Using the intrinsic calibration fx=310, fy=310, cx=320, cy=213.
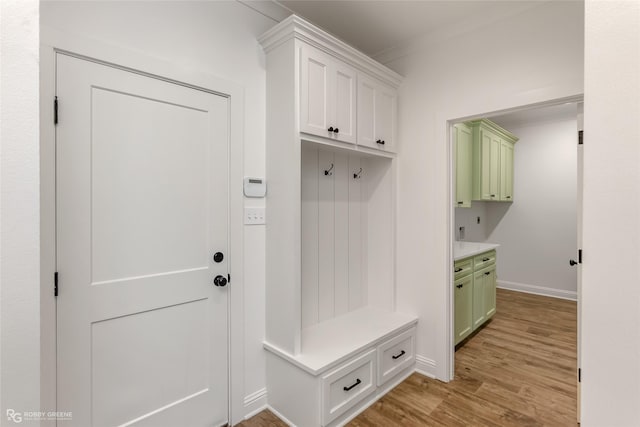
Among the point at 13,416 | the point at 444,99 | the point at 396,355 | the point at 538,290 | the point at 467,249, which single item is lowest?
the point at 538,290

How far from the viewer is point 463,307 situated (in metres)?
3.07

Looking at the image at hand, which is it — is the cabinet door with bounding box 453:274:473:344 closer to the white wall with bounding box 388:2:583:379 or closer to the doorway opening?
the doorway opening

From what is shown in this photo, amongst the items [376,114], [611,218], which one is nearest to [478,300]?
[376,114]

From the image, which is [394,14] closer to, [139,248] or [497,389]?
[139,248]

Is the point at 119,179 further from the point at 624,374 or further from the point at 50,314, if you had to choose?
the point at 624,374

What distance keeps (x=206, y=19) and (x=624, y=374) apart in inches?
93.8

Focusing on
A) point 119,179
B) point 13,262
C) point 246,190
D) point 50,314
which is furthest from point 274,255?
point 13,262

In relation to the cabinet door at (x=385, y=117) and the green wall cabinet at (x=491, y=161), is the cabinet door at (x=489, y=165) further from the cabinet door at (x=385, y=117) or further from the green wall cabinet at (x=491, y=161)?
the cabinet door at (x=385, y=117)

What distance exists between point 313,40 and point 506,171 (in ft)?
13.4

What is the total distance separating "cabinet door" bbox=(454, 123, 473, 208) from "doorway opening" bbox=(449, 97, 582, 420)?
12mm

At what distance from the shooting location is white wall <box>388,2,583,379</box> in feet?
6.68

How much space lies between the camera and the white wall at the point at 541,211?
465 centimetres

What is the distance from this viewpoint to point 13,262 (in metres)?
0.79

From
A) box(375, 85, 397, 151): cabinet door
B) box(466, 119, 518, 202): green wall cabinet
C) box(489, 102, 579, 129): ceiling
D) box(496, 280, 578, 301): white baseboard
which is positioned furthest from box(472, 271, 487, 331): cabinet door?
box(489, 102, 579, 129): ceiling
